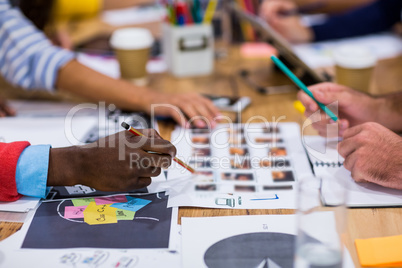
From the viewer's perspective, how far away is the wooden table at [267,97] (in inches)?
30.8

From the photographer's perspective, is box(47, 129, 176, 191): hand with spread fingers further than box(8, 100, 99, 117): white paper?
No

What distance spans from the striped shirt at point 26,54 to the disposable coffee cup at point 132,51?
146 mm

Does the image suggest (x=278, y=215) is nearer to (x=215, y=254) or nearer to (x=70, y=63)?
(x=215, y=254)

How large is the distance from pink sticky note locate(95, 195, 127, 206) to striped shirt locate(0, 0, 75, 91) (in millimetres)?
638

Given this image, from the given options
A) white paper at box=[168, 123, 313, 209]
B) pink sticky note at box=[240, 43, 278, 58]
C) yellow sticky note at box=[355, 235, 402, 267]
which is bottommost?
yellow sticky note at box=[355, 235, 402, 267]

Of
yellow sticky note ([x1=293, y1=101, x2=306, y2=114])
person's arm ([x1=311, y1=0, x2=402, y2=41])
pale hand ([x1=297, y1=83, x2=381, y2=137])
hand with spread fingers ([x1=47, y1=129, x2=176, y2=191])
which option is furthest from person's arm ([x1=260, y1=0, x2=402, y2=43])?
hand with spread fingers ([x1=47, y1=129, x2=176, y2=191])

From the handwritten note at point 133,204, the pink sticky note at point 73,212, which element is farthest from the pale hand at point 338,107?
the pink sticky note at point 73,212

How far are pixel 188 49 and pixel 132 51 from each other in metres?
0.19

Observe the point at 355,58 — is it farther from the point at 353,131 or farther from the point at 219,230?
the point at 219,230

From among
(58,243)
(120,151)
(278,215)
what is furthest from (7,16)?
(278,215)

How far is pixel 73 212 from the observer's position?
0.82 metres

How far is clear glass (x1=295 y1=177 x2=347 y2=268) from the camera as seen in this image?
0.61 metres

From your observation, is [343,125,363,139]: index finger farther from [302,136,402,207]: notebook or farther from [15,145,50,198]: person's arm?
[15,145,50,198]: person's arm

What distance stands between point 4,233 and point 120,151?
9.3 inches
